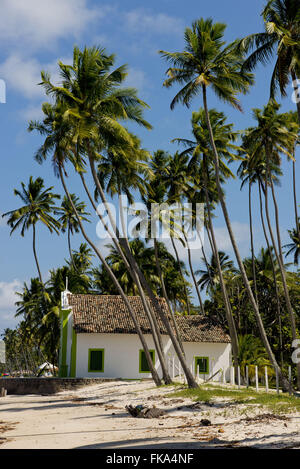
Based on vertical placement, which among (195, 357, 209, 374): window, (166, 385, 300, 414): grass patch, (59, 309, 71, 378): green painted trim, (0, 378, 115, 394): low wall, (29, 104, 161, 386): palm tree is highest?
(29, 104, 161, 386): palm tree

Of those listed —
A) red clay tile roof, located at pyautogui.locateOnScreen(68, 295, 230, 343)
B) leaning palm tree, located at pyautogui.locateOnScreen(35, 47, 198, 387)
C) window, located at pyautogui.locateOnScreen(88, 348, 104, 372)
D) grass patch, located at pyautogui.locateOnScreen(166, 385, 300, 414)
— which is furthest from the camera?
red clay tile roof, located at pyautogui.locateOnScreen(68, 295, 230, 343)

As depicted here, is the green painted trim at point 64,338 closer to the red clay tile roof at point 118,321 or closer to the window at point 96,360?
the red clay tile roof at point 118,321

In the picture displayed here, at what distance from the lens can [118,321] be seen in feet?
101

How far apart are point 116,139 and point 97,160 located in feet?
9.88

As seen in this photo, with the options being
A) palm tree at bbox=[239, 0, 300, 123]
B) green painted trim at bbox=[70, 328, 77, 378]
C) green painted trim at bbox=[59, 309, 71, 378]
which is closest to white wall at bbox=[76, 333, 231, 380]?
green painted trim at bbox=[70, 328, 77, 378]

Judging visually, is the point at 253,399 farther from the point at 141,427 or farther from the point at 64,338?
the point at 64,338

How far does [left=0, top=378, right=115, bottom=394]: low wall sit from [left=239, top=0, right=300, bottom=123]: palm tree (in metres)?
17.8

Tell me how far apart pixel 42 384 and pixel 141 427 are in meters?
15.8

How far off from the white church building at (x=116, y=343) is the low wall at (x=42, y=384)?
2.76 metres

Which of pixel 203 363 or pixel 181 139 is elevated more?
pixel 181 139

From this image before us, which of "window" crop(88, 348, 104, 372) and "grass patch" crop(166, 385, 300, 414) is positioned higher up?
"window" crop(88, 348, 104, 372)

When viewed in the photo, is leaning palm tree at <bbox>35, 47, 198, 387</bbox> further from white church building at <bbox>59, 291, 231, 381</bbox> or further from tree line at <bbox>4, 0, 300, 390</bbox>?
white church building at <bbox>59, 291, 231, 381</bbox>

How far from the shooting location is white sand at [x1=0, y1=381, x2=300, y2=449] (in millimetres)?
9523

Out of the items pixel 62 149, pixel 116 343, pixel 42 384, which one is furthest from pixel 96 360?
pixel 62 149
